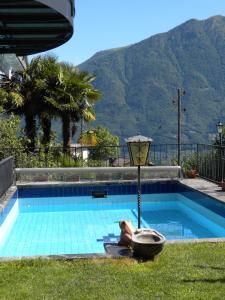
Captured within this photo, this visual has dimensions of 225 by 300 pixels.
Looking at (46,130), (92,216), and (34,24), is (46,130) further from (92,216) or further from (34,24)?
(34,24)

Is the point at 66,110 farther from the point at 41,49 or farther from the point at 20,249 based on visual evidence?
the point at 20,249

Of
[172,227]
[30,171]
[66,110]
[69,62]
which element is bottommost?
[172,227]

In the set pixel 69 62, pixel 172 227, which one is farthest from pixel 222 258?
pixel 69 62

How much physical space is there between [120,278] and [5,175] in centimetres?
636

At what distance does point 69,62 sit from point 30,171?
7.07 metres

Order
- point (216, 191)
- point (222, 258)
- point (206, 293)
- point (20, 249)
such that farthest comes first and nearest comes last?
point (216, 191), point (20, 249), point (222, 258), point (206, 293)

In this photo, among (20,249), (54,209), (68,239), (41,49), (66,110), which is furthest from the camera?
(66,110)

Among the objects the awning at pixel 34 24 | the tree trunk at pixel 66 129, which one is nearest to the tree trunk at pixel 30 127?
the tree trunk at pixel 66 129

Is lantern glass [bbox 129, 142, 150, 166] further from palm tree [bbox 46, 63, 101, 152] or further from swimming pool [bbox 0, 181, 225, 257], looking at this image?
palm tree [bbox 46, 63, 101, 152]

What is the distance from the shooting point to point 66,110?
17.7 meters

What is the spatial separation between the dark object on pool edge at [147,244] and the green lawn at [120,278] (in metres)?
0.12

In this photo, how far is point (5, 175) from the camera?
10.8 meters

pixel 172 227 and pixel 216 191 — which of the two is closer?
pixel 172 227

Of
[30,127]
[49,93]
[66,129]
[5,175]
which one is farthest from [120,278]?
[30,127]
